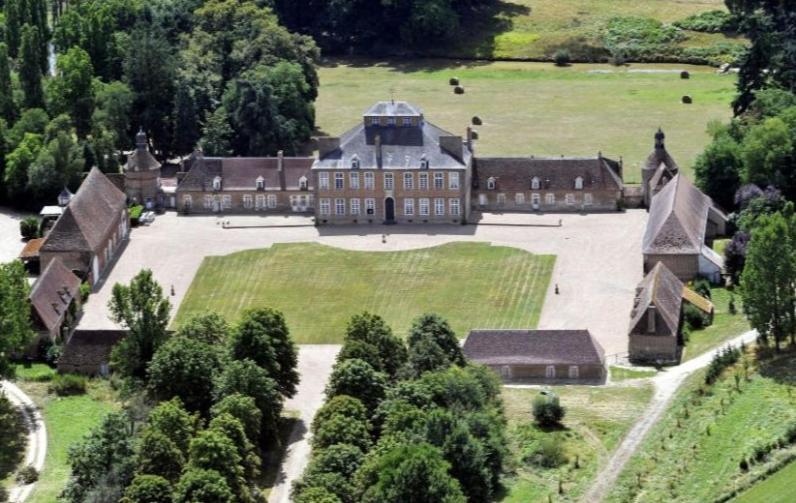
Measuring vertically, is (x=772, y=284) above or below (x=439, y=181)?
above

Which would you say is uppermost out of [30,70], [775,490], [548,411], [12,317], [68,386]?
[12,317]

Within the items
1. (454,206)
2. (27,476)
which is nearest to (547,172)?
(454,206)

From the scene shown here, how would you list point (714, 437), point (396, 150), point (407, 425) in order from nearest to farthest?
point (407, 425)
point (714, 437)
point (396, 150)

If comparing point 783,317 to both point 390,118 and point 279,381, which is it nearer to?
point 279,381

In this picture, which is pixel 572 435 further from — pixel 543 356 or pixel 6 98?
pixel 6 98

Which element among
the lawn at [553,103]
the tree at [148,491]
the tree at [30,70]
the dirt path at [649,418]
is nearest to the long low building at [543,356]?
the dirt path at [649,418]

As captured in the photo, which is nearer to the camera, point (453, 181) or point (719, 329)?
point (719, 329)

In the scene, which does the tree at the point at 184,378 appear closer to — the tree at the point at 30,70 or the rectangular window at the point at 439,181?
the rectangular window at the point at 439,181
